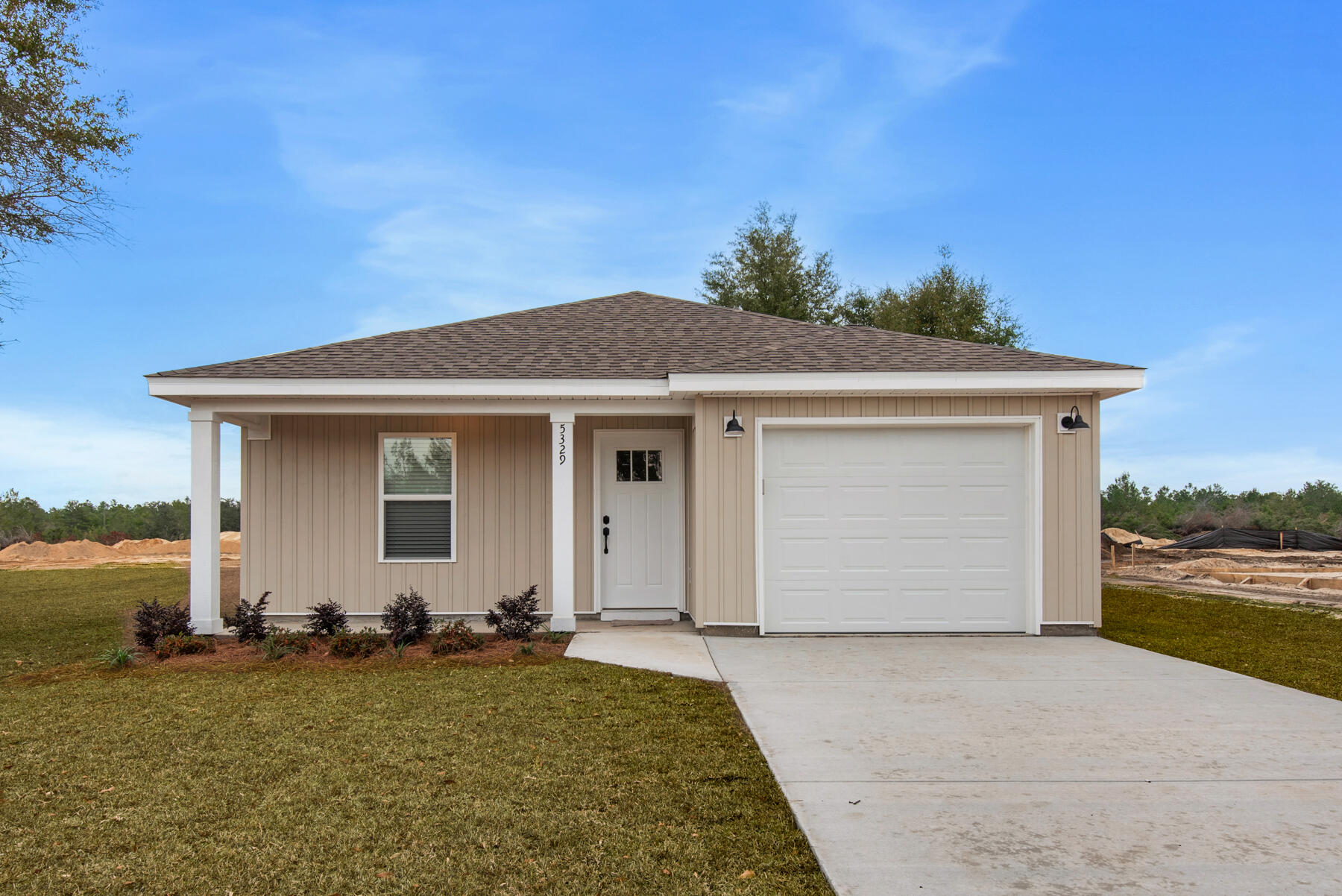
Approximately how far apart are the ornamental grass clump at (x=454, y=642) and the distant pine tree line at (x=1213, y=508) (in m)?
28.8

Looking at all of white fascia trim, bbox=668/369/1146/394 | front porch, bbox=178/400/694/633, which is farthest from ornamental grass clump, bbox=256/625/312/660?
white fascia trim, bbox=668/369/1146/394

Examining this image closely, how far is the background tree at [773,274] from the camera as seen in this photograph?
2541 centimetres

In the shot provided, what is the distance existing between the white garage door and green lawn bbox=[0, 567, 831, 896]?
262cm

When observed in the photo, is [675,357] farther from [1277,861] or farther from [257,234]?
[257,234]

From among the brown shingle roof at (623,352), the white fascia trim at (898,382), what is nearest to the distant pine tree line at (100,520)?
the brown shingle roof at (623,352)

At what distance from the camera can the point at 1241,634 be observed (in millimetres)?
8773

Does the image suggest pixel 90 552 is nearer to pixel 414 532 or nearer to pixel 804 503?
pixel 414 532

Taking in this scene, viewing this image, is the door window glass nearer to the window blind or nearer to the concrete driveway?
the window blind

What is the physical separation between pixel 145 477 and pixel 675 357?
62.0 ft

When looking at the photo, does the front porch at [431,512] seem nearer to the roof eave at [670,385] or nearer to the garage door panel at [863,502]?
the roof eave at [670,385]

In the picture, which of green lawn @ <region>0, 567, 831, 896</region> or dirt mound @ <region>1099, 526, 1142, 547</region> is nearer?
green lawn @ <region>0, 567, 831, 896</region>

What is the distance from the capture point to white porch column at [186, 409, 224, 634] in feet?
26.0

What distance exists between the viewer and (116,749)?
4.46 m

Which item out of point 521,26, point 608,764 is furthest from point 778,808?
point 521,26
